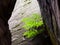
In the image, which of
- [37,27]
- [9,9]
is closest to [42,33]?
[37,27]

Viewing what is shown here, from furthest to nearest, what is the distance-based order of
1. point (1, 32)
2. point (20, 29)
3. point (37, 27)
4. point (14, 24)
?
1. point (14, 24)
2. point (20, 29)
3. point (37, 27)
4. point (1, 32)

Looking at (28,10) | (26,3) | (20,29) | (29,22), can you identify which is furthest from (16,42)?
(26,3)

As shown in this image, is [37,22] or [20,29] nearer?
[37,22]

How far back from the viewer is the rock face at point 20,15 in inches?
274

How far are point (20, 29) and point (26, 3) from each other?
2037mm

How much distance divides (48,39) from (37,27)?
55cm

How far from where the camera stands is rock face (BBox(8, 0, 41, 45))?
6949 mm

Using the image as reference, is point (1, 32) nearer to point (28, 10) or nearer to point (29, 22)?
point (29, 22)

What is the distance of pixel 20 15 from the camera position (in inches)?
325

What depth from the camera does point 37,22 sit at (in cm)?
582

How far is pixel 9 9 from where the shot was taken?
167 inches

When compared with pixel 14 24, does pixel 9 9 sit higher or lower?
higher

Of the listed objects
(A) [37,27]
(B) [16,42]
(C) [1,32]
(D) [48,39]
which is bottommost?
(B) [16,42]

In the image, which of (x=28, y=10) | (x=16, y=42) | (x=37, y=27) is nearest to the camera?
(x=37, y=27)
